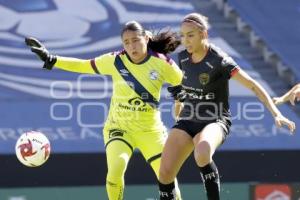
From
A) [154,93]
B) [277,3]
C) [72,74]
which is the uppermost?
[277,3]

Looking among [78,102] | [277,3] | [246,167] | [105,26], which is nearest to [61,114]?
[78,102]

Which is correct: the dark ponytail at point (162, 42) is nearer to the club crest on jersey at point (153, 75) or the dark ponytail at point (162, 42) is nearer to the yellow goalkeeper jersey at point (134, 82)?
the yellow goalkeeper jersey at point (134, 82)

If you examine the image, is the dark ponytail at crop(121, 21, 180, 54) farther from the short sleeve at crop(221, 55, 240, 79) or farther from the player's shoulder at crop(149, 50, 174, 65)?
the short sleeve at crop(221, 55, 240, 79)

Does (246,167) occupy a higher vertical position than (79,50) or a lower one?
lower

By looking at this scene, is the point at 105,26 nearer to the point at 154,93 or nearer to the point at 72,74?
the point at 72,74

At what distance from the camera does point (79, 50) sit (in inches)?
399

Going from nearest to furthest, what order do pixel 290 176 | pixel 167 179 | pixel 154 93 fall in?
pixel 167 179 → pixel 154 93 → pixel 290 176

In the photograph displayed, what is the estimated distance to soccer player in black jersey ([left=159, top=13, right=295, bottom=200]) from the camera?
265 inches

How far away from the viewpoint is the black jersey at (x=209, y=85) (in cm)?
680

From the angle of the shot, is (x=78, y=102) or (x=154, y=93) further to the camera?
(x=78, y=102)

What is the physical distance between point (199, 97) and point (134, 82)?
78 cm

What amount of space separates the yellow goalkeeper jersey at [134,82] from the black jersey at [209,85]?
0.56 meters

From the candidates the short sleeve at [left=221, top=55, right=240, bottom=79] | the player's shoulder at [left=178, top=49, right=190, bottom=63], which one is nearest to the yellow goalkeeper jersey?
the player's shoulder at [left=178, top=49, right=190, bottom=63]

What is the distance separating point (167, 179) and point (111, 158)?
610 mm
